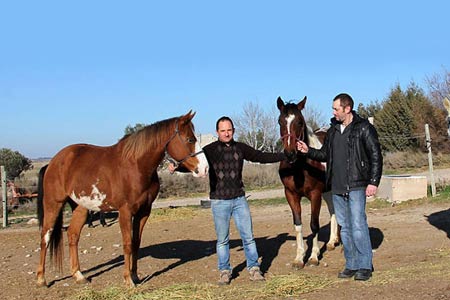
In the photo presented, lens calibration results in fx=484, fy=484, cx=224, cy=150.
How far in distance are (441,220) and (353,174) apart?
17.4 feet

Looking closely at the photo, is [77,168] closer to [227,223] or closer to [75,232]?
[75,232]

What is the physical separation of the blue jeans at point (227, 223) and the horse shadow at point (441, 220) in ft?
14.0

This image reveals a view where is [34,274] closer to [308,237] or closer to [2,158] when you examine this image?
[308,237]

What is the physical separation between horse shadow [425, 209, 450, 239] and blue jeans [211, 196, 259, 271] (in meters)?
4.26

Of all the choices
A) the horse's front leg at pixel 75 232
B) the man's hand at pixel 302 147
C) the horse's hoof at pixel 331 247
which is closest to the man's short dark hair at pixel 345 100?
the man's hand at pixel 302 147

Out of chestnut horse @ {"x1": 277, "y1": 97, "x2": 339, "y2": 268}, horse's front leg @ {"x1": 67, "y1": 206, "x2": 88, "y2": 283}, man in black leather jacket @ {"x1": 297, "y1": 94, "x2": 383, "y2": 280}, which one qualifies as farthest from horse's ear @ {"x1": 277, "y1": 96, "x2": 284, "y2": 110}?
horse's front leg @ {"x1": 67, "y1": 206, "x2": 88, "y2": 283}

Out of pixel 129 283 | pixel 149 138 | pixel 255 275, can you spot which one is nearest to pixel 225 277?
pixel 255 275

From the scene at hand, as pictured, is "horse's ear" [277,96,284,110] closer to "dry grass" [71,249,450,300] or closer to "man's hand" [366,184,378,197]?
"man's hand" [366,184,378,197]

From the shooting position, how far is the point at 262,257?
759 centimetres

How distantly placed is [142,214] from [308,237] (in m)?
3.98

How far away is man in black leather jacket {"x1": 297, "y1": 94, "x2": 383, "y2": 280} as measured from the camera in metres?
5.37

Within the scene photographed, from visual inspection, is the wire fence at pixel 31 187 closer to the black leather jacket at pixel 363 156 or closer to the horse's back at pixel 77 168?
the horse's back at pixel 77 168

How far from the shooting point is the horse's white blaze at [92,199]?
623cm

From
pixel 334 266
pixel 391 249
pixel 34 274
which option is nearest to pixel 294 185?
pixel 334 266
